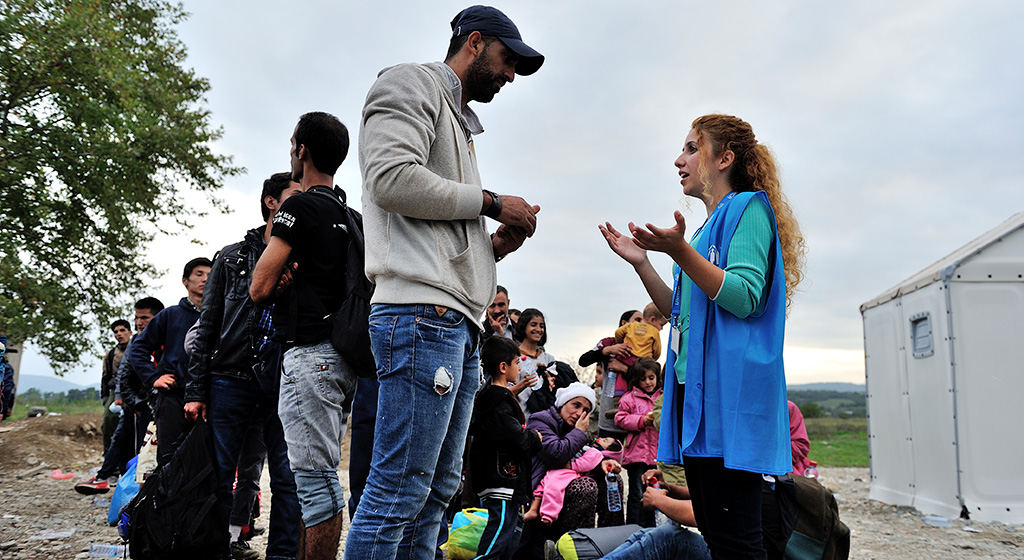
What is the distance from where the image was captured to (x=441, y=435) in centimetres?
201

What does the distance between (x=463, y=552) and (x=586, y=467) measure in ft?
3.93

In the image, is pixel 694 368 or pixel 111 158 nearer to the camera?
pixel 694 368

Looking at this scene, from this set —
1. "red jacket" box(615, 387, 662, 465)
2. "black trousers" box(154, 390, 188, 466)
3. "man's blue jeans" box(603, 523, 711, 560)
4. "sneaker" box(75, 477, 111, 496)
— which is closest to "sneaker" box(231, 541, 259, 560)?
"black trousers" box(154, 390, 188, 466)

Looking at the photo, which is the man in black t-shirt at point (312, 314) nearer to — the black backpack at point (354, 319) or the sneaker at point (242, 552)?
the black backpack at point (354, 319)

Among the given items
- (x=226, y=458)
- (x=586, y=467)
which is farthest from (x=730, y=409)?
(x=586, y=467)

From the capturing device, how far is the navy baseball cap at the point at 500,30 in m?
2.31

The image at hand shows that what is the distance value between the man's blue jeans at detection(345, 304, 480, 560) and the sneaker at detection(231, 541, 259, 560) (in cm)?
303

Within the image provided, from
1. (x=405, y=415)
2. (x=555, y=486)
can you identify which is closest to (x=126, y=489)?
(x=555, y=486)

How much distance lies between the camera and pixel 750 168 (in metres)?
2.54

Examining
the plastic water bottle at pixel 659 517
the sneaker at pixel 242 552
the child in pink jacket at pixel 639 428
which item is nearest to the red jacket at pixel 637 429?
the child in pink jacket at pixel 639 428

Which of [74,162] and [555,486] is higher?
[74,162]

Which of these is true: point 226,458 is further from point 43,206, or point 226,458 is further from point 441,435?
point 43,206

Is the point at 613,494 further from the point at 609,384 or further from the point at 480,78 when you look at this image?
the point at 480,78

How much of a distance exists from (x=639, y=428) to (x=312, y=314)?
3.88 metres
